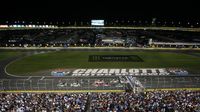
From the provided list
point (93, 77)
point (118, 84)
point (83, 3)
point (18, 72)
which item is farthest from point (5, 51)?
point (83, 3)

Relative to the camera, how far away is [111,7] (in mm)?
190250

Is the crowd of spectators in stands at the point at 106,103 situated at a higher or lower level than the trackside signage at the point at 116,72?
higher

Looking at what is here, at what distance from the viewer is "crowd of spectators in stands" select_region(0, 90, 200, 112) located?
26.5 metres

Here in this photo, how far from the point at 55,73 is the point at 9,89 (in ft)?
37.7

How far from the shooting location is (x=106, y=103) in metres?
27.9

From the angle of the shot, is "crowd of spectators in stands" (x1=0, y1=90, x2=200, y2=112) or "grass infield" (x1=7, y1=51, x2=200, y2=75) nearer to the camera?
"crowd of spectators in stands" (x1=0, y1=90, x2=200, y2=112)

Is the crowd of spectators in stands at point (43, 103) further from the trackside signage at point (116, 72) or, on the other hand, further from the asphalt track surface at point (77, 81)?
the trackside signage at point (116, 72)

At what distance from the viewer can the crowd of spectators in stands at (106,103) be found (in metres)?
26.5

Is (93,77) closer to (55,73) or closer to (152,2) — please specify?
(55,73)

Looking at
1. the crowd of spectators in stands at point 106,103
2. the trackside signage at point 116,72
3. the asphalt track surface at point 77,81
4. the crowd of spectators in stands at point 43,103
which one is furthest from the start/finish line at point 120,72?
the crowd of spectators in stands at point 43,103

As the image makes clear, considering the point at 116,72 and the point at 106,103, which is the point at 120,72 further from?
the point at 106,103

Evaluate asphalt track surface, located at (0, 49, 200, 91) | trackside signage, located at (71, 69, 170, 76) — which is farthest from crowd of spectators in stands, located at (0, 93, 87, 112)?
trackside signage, located at (71, 69, 170, 76)

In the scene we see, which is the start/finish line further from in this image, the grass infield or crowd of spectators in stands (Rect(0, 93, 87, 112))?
crowd of spectators in stands (Rect(0, 93, 87, 112))

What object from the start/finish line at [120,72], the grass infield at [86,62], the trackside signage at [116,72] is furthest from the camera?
the grass infield at [86,62]
